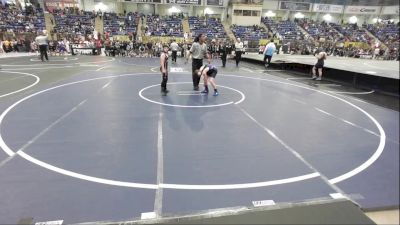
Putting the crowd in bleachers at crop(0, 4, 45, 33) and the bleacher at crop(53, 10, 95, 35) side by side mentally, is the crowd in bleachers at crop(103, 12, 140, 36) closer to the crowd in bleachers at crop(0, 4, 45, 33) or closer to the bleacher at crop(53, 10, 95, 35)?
the bleacher at crop(53, 10, 95, 35)

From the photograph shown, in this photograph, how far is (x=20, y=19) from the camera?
2923cm

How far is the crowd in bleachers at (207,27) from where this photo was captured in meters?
35.0

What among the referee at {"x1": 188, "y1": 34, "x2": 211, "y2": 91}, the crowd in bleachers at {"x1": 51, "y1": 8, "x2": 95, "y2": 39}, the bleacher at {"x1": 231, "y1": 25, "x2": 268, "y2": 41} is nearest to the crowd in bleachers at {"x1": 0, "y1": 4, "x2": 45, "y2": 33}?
the crowd in bleachers at {"x1": 51, "y1": 8, "x2": 95, "y2": 39}

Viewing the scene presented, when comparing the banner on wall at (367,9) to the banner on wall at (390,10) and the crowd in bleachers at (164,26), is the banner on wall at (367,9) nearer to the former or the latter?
the banner on wall at (390,10)

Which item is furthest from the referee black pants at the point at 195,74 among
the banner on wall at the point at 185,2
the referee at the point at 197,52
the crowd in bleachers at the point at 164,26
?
the banner on wall at the point at 185,2

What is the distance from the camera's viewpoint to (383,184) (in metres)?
3.21

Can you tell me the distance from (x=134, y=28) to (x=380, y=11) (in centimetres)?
3392

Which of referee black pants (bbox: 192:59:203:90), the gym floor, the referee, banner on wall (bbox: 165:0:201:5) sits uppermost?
banner on wall (bbox: 165:0:201:5)

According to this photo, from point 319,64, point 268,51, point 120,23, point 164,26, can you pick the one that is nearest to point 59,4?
point 120,23

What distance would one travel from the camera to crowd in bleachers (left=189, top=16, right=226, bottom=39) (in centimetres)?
3497

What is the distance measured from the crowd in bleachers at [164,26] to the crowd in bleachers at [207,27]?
1724mm

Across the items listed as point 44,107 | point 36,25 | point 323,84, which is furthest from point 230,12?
point 44,107

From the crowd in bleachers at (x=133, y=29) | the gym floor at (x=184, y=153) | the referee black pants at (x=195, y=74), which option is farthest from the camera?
the crowd in bleachers at (x=133, y=29)

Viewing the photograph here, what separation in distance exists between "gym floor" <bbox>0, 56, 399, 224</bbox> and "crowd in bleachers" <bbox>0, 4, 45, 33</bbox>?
971 inches
